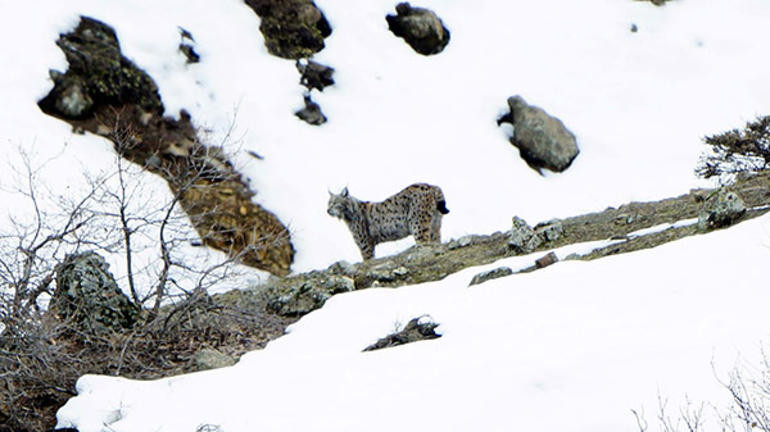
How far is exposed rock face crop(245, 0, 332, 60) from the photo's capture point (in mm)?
23062

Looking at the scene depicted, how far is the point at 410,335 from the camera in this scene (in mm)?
Answer: 8203

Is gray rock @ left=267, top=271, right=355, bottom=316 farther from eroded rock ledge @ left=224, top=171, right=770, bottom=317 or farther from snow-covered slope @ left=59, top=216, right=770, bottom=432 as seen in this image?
snow-covered slope @ left=59, top=216, right=770, bottom=432

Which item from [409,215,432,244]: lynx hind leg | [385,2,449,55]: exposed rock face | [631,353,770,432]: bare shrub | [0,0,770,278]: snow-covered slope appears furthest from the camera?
[385,2,449,55]: exposed rock face

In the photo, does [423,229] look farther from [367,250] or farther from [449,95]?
[449,95]

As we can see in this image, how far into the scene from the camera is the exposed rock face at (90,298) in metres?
8.84

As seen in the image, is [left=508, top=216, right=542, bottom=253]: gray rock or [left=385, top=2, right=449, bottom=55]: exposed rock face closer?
[left=508, top=216, right=542, bottom=253]: gray rock

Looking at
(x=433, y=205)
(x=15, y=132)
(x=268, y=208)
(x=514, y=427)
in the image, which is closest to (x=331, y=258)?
(x=268, y=208)

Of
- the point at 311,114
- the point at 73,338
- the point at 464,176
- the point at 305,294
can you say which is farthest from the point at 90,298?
the point at 464,176

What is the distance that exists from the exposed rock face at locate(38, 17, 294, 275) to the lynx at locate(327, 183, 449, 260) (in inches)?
70.5

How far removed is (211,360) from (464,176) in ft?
43.9

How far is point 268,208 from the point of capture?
711 inches

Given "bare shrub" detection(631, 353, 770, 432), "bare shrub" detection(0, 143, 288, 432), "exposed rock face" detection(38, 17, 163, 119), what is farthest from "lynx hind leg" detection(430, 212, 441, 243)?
"bare shrub" detection(631, 353, 770, 432)

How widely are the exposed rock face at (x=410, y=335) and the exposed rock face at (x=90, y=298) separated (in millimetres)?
2672

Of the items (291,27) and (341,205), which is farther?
(291,27)
